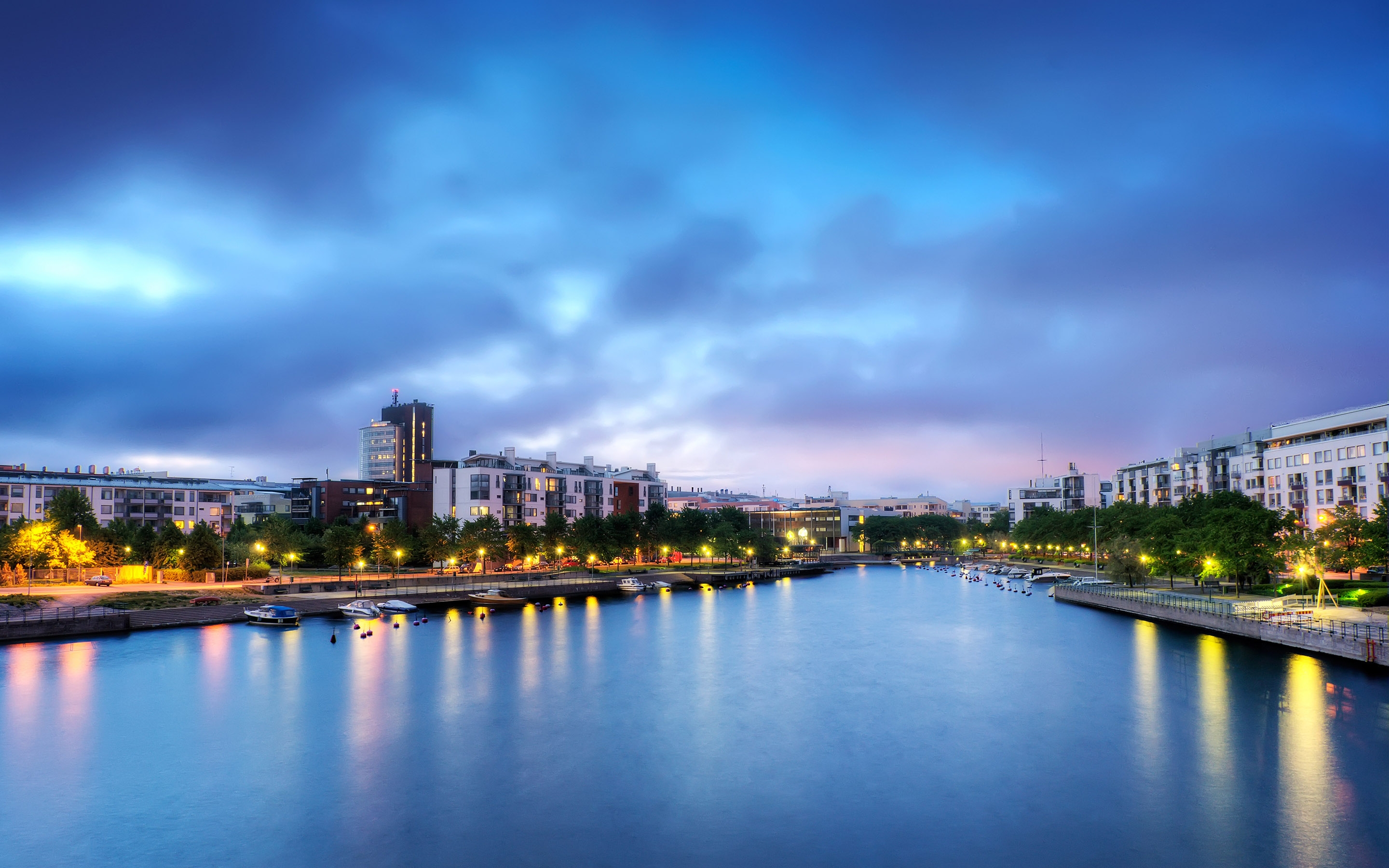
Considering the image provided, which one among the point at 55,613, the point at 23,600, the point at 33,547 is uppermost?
the point at 33,547

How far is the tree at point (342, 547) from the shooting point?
9806 centimetres

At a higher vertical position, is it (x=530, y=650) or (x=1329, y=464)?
(x=1329, y=464)

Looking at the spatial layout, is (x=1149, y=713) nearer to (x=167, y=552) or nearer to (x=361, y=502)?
(x=167, y=552)

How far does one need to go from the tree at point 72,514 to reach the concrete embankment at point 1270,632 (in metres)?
112

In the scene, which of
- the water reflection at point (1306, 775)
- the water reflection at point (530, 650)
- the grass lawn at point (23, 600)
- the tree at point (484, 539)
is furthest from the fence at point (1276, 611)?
the grass lawn at point (23, 600)

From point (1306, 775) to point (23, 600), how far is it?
84.1 metres

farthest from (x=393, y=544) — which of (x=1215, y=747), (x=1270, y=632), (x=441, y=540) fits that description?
(x=1215, y=747)

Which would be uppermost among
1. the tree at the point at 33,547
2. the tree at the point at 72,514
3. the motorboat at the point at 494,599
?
the tree at the point at 72,514

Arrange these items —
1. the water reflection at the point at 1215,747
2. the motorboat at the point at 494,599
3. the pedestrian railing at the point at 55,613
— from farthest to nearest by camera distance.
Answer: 1. the motorboat at the point at 494,599
2. the pedestrian railing at the point at 55,613
3. the water reflection at the point at 1215,747

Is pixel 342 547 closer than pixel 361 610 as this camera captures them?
No

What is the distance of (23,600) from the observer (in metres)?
66.8

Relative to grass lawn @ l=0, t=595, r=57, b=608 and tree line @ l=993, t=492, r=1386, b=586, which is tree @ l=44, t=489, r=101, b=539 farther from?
tree line @ l=993, t=492, r=1386, b=586

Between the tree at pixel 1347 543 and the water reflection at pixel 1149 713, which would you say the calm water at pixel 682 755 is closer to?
the water reflection at pixel 1149 713

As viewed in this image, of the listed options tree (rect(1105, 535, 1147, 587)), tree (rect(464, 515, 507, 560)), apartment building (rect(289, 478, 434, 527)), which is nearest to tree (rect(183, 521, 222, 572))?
tree (rect(464, 515, 507, 560))
